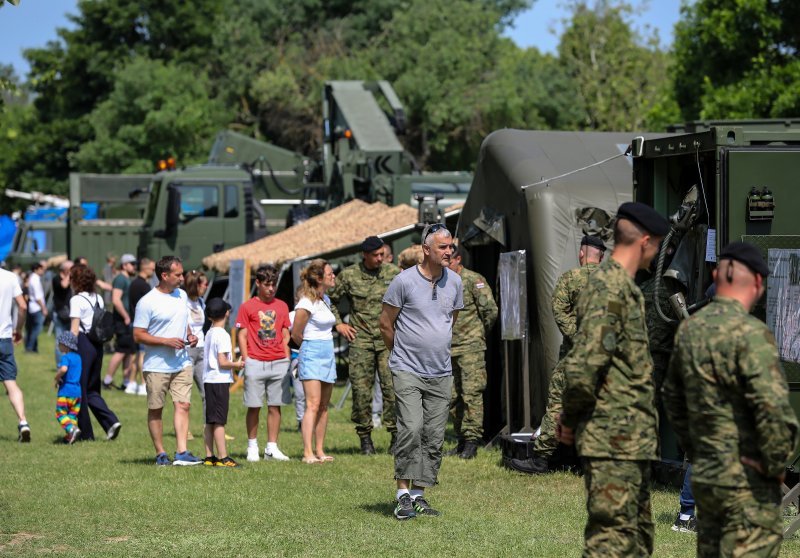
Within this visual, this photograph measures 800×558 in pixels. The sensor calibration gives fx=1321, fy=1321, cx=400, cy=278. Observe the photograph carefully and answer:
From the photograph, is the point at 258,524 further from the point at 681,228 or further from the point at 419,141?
the point at 419,141

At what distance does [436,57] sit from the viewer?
3944 cm

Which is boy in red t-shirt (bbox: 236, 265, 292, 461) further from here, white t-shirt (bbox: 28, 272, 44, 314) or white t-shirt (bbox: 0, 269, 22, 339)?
white t-shirt (bbox: 28, 272, 44, 314)

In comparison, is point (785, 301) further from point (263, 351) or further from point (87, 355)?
point (87, 355)

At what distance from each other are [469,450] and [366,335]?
1.49 metres

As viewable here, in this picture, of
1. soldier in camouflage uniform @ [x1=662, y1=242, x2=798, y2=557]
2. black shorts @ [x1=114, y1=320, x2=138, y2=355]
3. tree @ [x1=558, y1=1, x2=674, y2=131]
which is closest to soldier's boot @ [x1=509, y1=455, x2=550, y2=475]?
soldier in camouflage uniform @ [x1=662, y1=242, x2=798, y2=557]

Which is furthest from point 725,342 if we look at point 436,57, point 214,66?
point 214,66

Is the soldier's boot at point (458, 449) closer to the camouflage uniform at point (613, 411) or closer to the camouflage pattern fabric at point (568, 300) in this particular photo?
the camouflage pattern fabric at point (568, 300)

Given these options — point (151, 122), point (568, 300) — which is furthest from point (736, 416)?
point (151, 122)

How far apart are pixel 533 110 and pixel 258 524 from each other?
32.8m

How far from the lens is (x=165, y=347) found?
472 inches

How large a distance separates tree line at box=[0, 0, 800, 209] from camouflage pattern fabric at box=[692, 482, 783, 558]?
23862 mm

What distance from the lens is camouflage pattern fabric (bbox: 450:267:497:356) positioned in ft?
40.8

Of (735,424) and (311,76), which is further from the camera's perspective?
(311,76)

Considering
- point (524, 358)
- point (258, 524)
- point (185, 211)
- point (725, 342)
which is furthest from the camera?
point (185, 211)
